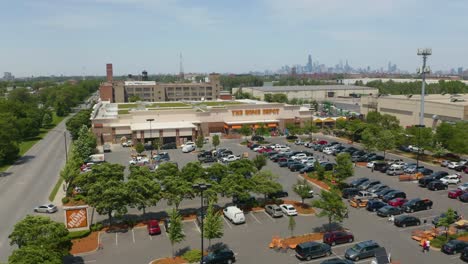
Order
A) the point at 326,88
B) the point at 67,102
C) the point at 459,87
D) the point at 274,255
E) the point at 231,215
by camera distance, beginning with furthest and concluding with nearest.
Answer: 1. the point at 326,88
2. the point at 459,87
3. the point at 67,102
4. the point at 231,215
5. the point at 274,255

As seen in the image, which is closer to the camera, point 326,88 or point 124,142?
point 124,142

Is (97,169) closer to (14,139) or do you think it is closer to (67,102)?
(14,139)

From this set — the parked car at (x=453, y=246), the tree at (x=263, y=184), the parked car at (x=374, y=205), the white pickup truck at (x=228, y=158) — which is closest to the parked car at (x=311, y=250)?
the parked car at (x=453, y=246)

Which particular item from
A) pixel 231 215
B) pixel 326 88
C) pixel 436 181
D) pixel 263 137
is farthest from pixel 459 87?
pixel 231 215

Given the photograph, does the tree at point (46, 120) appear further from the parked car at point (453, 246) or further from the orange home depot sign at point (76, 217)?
the parked car at point (453, 246)

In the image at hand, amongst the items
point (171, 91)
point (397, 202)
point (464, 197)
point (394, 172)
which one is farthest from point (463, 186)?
point (171, 91)

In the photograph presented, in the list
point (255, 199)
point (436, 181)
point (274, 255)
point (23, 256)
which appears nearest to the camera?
point (23, 256)

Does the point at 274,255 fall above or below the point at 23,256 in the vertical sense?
below
